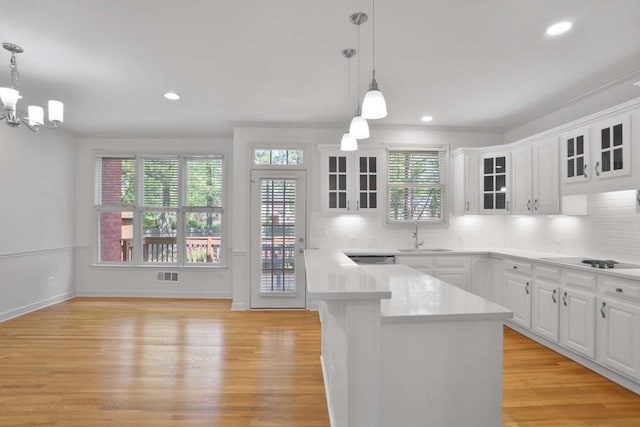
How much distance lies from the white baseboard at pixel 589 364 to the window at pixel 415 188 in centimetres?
186

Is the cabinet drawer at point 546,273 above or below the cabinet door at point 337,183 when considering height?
below

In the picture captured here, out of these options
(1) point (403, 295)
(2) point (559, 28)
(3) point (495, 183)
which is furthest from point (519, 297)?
(2) point (559, 28)

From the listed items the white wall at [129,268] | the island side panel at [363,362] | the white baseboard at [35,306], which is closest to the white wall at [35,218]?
the white baseboard at [35,306]

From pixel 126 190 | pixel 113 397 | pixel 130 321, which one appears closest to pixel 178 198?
pixel 126 190

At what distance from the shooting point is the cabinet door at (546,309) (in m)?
Result: 3.17

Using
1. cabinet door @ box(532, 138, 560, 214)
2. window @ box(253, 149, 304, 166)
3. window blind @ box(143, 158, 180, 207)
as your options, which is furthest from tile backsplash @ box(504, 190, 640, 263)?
window blind @ box(143, 158, 180, 207)

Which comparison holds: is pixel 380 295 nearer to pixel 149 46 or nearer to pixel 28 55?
pixel 149 46

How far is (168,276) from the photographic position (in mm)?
5422

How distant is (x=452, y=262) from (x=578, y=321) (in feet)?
4.92

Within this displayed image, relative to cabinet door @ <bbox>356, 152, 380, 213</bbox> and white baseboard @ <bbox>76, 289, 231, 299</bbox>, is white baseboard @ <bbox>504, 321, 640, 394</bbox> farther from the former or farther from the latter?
white baseboard @ <bbox>76, 289, 231, 299</bbox>

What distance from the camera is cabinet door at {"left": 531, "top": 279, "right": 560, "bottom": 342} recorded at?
125 inches

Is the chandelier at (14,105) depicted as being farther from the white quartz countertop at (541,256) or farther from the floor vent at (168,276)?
the white quartz countertop at (541,256)

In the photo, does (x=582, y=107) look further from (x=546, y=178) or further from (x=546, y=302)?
(x=546, y=302)

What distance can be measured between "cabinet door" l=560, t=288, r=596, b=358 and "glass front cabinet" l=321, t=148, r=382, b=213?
2.40 metres
